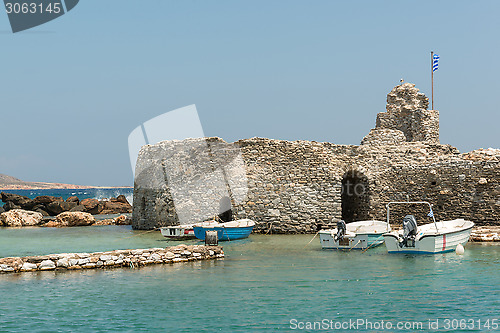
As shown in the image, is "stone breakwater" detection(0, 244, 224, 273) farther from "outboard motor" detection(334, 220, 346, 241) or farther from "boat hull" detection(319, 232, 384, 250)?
"outboard motor" detection(334, 220, 346, 241)

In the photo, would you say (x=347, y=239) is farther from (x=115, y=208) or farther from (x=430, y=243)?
(x=115, y=208)

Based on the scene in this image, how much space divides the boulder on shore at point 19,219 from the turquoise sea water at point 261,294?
2229cm

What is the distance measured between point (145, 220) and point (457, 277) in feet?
63.9

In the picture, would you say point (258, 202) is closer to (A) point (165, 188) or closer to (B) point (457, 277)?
(A) point (165, 188)

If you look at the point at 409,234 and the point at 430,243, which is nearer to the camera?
the point at 430,243

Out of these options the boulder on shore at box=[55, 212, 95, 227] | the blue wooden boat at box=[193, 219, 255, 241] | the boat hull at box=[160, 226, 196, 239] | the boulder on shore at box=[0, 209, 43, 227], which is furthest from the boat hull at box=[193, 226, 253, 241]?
the boulder on shore at box=[0, 209, 43, 227]

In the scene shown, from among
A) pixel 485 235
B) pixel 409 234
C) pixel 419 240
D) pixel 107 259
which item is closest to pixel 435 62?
pixel 485 235

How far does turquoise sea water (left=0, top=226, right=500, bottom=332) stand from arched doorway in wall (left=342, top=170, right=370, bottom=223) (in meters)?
7.98

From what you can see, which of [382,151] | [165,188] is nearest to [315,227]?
[382,151]

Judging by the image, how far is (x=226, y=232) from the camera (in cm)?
2348

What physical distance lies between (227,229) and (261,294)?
1092 centimetres

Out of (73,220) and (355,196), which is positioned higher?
(355,196)

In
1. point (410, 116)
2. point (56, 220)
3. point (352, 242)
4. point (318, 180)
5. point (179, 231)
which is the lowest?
point (352, 242)

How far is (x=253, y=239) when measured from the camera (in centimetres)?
2394
